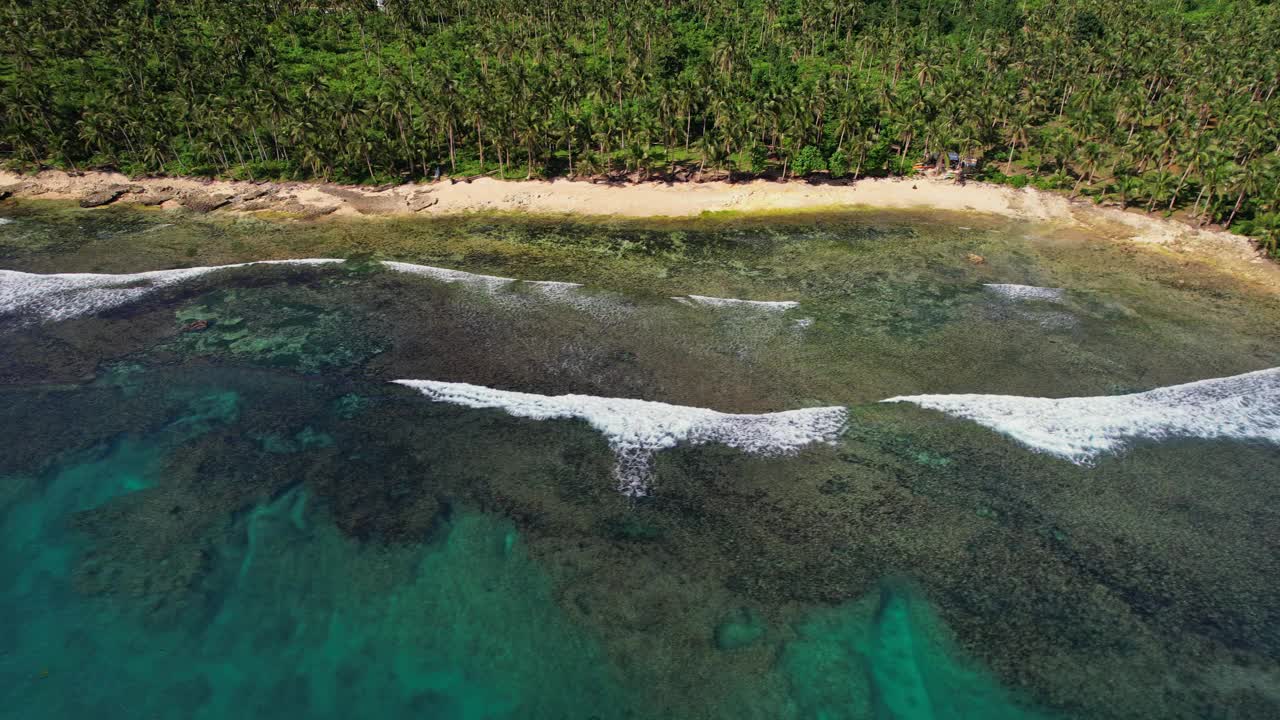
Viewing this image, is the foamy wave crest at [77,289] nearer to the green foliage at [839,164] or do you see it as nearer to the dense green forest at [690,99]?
the dense green forest at [690,99]

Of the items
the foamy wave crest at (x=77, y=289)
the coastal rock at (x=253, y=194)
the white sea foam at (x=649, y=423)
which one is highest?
the coastal rock at (x=253, y=194)

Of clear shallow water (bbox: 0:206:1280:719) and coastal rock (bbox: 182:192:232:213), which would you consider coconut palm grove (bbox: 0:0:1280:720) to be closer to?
clear shallow water (bbox: 0:206:1280:719)

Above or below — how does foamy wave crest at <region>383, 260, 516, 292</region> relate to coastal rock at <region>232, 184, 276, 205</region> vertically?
below

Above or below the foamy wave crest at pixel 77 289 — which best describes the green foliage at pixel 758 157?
above

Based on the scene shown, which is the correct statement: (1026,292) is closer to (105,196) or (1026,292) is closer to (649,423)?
(649,423)

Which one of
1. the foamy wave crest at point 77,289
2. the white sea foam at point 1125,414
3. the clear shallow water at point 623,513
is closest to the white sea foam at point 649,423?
the clear shallow water at point 623,513

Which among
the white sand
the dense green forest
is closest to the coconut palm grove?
the white sand

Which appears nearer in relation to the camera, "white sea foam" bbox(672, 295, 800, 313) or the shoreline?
"white sea foam" bbox(672, 295, 800, 313)

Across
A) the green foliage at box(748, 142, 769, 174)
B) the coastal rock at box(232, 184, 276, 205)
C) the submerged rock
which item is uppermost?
the green foliage at box(748, 142, 769, 174)
